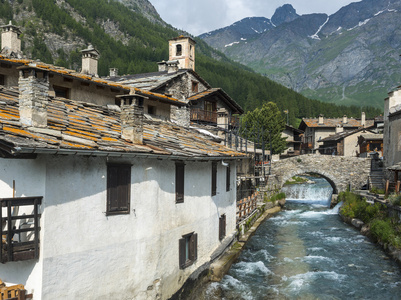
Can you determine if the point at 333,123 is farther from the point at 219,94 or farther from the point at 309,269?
the point at 309,269

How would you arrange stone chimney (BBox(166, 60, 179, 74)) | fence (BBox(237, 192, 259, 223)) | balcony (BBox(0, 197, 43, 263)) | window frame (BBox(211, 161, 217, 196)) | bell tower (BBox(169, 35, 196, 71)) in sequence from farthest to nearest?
bell tower (BBox(169, 35, 196, 71))
stone chimney (BBox(166, 60, 179, 74))
fence (BBox(237, 192, 259, 223))
window frame (BBox(211, 161, 217, 196))
balcony (BBox(0, 197, 43, 263))

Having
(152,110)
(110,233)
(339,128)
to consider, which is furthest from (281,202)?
(339,128)

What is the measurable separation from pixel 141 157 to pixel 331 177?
3094 cm

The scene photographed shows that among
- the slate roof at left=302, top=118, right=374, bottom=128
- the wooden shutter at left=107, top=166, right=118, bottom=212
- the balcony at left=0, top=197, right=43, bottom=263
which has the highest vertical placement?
Result: the slate roof at left=302, top=118, right=374, bottom=128

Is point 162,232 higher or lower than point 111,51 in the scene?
lower

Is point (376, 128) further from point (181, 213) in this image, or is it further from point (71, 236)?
point (71, 236)

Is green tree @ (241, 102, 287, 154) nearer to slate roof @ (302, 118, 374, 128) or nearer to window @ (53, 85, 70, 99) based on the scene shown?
slate roof @ (302, 118, 374, 128)

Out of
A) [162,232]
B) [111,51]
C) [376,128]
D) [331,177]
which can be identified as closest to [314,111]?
[376,128]

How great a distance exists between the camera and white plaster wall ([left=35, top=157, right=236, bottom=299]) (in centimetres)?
759

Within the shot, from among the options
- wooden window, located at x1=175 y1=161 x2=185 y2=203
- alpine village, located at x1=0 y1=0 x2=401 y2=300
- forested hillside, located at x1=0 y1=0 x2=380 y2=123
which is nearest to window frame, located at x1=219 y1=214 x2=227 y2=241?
alpine village, located at x1=0 y1=0 x2=401 y2=300

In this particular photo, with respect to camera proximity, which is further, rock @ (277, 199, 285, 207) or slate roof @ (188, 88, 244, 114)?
rock @ (277, 199, 285, 207)

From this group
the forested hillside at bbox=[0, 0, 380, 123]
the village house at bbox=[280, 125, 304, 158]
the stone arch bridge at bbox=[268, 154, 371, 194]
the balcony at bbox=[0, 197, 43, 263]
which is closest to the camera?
the balcony at bbox=[0, 197, 43, 263]

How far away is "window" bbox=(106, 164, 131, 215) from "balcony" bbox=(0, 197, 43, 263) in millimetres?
1862

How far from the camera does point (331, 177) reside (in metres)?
36.3
